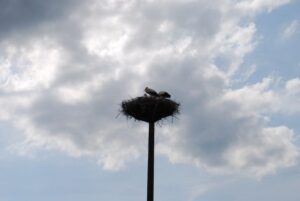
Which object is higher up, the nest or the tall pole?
the nest

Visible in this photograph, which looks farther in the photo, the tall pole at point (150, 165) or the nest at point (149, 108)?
the nest at point (149, 108)

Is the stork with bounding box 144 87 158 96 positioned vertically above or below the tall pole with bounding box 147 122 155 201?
above

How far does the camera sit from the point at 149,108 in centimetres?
3011

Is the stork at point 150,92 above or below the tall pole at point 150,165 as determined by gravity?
above

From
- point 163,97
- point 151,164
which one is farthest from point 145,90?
point 151,164

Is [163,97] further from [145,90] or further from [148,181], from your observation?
[148,181]

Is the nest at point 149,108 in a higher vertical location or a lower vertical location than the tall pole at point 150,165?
higher

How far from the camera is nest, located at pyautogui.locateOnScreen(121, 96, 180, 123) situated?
3005cm

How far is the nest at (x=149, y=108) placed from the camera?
30047 mm

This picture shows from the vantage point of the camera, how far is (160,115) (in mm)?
30656

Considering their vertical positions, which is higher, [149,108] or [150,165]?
[149,108]

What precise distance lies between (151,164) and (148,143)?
1014mm

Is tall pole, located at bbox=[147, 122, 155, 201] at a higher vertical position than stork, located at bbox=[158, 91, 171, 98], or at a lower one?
lower

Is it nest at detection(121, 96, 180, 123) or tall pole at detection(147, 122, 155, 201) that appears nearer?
tall pole at detection(147, 122, 155, 201)
